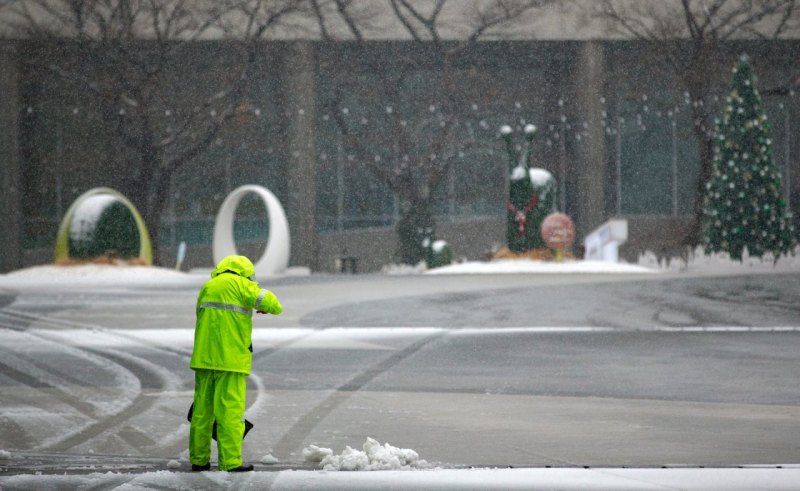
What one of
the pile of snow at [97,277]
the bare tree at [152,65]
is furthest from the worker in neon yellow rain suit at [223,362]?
the bare tree at [152,65]

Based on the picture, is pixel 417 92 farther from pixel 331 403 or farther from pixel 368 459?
pixel 368 459

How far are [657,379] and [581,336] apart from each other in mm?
5595

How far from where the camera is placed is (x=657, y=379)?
14.5m

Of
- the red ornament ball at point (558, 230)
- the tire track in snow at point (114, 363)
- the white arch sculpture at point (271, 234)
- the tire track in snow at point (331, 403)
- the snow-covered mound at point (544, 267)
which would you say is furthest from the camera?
the white arch sculpture at point (271, 234)

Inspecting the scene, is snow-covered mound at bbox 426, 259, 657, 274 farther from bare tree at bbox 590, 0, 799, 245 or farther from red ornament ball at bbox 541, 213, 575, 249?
bare tree at bbox 590, 0, 799, 245

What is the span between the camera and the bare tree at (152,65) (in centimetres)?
3862

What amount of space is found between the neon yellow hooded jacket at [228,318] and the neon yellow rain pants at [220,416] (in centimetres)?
10

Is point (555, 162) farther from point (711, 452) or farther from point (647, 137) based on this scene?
point (711, 452)

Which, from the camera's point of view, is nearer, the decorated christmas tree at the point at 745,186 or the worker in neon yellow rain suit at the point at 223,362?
the worker in neon yellow rain suit at the point at 223,362

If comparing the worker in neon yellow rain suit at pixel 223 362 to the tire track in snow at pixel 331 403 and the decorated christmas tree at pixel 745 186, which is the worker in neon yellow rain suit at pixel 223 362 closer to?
the tire track in snow at pixel 331 403

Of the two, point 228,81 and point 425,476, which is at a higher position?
point 228,81

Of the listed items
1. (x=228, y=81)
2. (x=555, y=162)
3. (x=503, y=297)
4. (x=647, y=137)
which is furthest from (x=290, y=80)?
(x=503, y=297)

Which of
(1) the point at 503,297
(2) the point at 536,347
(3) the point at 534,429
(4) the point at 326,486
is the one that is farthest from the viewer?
(1) the point at 503,297

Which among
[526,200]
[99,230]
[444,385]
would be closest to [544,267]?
[526,200]
